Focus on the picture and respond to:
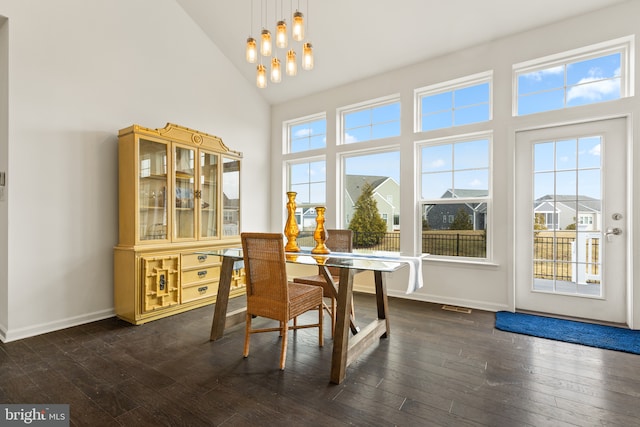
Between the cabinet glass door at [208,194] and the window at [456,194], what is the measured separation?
265 centimetres

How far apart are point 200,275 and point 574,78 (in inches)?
179

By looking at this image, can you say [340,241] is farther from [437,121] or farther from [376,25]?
[376,25]

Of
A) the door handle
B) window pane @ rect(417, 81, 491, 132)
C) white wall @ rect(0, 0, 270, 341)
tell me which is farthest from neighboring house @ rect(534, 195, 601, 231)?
white wall @ rect(0, 0, 270, 341)

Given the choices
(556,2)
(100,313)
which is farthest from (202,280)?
(556,2)

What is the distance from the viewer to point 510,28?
10.8 feet

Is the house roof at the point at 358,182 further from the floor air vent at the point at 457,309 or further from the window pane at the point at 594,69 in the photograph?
the window pane at the point at 594,69

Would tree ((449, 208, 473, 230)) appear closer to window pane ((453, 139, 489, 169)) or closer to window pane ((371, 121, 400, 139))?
window pane ((453, 139, 489, 169))

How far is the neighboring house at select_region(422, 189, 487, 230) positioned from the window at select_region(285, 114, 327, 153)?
1899 mm

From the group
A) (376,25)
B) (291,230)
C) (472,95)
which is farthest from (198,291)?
(472,95)

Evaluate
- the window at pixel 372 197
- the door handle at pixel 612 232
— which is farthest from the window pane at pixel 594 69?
the window at pixel 372 197

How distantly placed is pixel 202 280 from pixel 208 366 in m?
1.55

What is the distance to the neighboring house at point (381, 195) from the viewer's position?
4141 millimetres

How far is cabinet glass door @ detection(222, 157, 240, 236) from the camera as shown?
407 centimetres

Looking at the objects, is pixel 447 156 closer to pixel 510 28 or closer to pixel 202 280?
pixel 510 28
